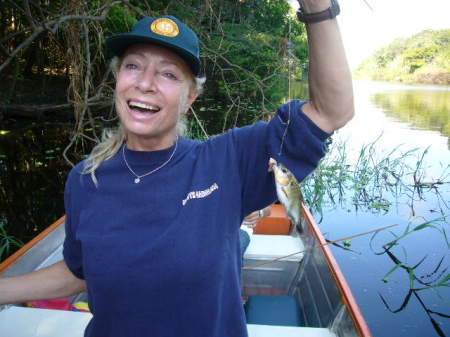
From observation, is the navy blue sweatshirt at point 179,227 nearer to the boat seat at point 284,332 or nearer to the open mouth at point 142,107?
the open mouth at point 142,107

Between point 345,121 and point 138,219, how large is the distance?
75cm

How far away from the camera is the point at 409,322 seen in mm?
4750

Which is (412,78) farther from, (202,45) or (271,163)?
(271,163)

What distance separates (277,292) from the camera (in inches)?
144

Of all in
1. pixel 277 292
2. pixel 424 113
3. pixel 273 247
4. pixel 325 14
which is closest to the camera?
pixel 325 14

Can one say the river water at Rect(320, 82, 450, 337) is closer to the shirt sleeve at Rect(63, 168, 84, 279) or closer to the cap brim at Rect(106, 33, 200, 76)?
the shirt sleeve at Rect(63, 168, 84, 279)

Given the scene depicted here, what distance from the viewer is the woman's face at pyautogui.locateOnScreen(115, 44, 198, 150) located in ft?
4.14

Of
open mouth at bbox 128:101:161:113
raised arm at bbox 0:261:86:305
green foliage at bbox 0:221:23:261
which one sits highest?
open mouth at bbox 128:101:161:113

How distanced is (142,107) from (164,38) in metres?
0.25

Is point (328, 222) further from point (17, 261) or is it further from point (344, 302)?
point (17, 261)

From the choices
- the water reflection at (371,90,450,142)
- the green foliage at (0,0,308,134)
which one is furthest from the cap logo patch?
the water reflection at (371,90,450,142)

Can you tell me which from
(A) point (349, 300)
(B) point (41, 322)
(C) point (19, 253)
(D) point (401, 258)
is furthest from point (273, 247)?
(D) point (401, 258)

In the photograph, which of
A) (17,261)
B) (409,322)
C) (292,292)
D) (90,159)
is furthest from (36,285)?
(409,322)

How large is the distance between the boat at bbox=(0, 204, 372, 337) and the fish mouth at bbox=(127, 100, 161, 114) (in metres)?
1.63
